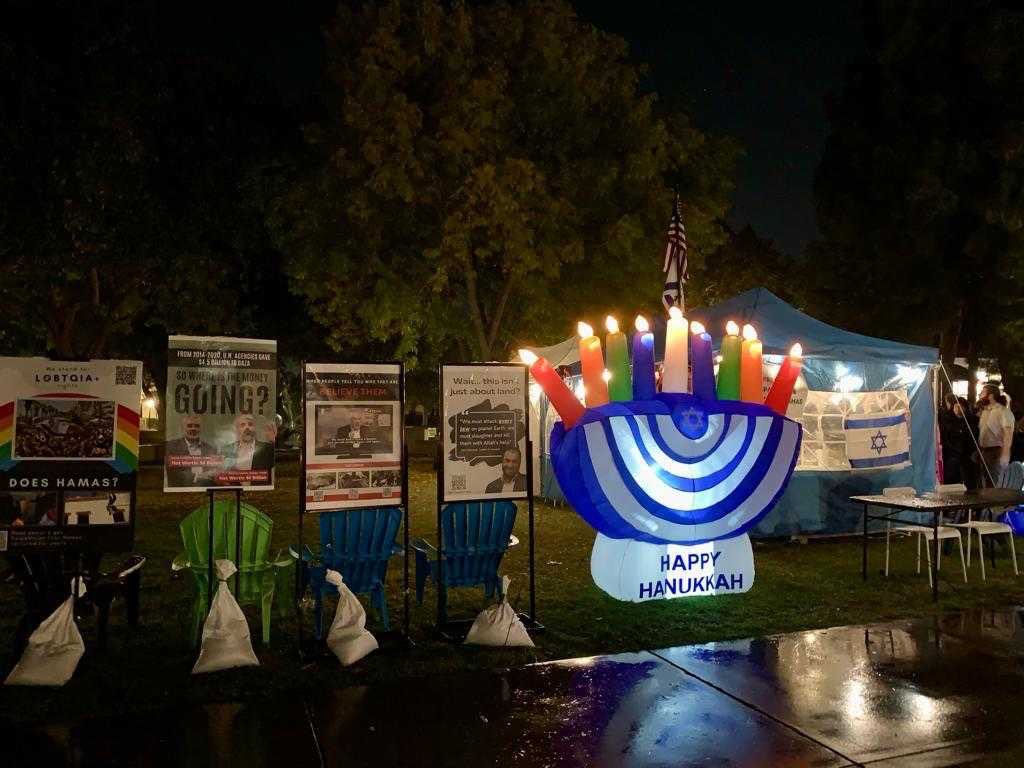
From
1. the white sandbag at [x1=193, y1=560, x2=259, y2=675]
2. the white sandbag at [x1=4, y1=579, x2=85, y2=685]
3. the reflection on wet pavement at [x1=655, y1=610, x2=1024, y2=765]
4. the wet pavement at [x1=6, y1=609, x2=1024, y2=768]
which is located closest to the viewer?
the wet pavement at [x1=6, y1=609, x2=1024, y2=768]

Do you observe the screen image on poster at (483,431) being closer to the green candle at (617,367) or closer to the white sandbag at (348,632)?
the white sandbag at (348,632)

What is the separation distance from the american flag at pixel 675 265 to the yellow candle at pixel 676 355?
2614 mm

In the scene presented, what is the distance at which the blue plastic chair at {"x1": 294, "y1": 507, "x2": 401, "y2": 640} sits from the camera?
243 inches

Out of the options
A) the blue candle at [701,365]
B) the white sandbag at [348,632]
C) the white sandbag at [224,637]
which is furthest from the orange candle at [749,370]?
the white sandbag at [224,637]

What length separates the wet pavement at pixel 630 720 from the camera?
4.32 metres

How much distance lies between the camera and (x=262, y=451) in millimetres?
6035

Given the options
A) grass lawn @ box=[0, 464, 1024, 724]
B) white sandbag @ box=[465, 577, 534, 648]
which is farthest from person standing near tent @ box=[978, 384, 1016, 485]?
white sandbag @ box=[465, 577, 534, 648]

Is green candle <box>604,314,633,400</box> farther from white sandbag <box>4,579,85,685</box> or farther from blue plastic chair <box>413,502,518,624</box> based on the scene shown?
white sandbag <box>4,579,85,685</box>

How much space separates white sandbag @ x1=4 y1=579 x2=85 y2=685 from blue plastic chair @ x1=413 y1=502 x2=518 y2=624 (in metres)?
2.56

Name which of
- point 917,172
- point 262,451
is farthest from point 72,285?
point 917,172

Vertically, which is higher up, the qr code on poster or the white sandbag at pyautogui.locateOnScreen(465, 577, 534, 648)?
the qr code on poster

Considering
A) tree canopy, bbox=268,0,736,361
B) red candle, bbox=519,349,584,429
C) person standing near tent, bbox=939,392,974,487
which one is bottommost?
person standing near tent, bbox=939,392,974,487

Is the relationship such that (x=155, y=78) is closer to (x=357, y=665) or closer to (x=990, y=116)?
(x=357, y=665)

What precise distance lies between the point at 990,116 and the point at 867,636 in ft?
55.5
